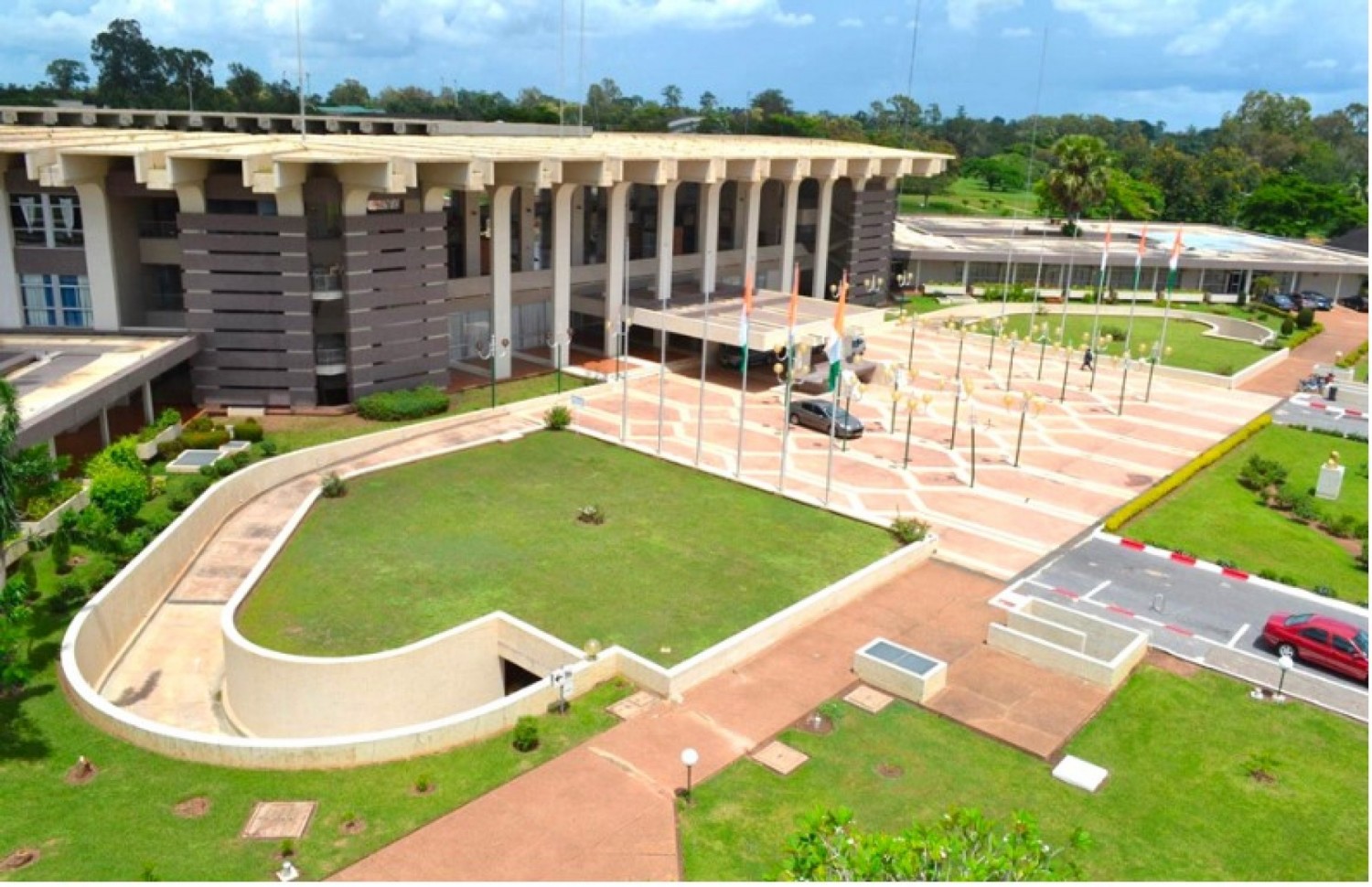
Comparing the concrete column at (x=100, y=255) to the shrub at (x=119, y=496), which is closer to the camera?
the shrub at (x=119, y=496)

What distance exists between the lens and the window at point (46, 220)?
4412 centimetres

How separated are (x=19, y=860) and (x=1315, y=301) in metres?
92.5

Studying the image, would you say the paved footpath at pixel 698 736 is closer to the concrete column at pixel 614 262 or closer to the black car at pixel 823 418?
the black car at pixel 823 418

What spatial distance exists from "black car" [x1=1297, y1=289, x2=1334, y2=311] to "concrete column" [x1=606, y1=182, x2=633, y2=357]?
5766 cm

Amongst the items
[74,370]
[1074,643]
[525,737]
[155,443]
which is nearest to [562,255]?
[155,443]

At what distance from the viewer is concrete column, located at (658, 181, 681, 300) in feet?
187

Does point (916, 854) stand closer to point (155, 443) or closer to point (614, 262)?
point (155, 443)

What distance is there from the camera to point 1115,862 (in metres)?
19.1

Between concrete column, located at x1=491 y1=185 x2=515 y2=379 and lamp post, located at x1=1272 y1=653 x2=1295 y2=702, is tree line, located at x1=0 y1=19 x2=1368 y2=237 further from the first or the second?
lamp post, located at x1=1272 y1=653 x2=1295 y2=702

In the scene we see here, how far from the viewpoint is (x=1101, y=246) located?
9050cm

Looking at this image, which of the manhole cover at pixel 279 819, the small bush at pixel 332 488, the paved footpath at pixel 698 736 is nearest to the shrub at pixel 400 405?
the small bush at pixel 332 488

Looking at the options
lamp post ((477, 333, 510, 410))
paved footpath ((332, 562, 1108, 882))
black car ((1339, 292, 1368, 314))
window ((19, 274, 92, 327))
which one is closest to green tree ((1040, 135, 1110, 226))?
black car ((1339, 292, 1368, 314))

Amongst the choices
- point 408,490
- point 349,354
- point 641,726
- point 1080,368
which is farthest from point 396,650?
point 1080,368

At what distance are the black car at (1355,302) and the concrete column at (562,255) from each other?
69296 mm
